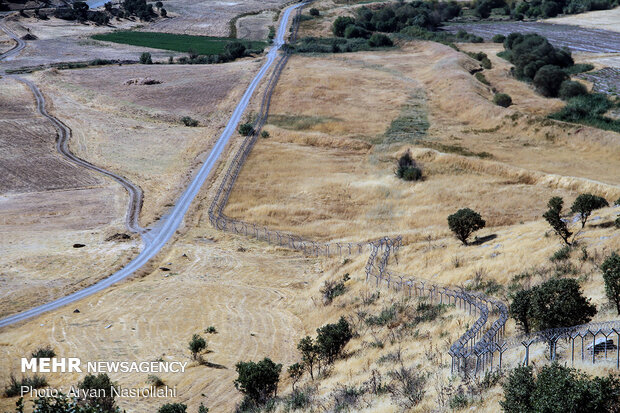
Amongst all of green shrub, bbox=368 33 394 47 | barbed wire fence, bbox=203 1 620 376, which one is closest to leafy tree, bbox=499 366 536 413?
barbed wire fence, bbox=203 1 620 376

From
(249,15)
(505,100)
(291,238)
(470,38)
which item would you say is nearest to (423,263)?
(291,238)

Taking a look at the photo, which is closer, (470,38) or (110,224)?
(110,224)

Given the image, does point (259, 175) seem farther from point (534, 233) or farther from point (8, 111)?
point (8, 111)

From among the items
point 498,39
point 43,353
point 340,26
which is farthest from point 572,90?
point 43,353

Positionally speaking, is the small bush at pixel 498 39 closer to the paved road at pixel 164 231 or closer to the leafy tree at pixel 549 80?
the leafy tree at pixel 549 80

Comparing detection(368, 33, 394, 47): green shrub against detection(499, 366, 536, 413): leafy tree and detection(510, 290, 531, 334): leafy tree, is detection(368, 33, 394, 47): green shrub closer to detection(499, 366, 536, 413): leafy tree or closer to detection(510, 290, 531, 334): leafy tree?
detection(510, 290, 531, 334): leafy tree
